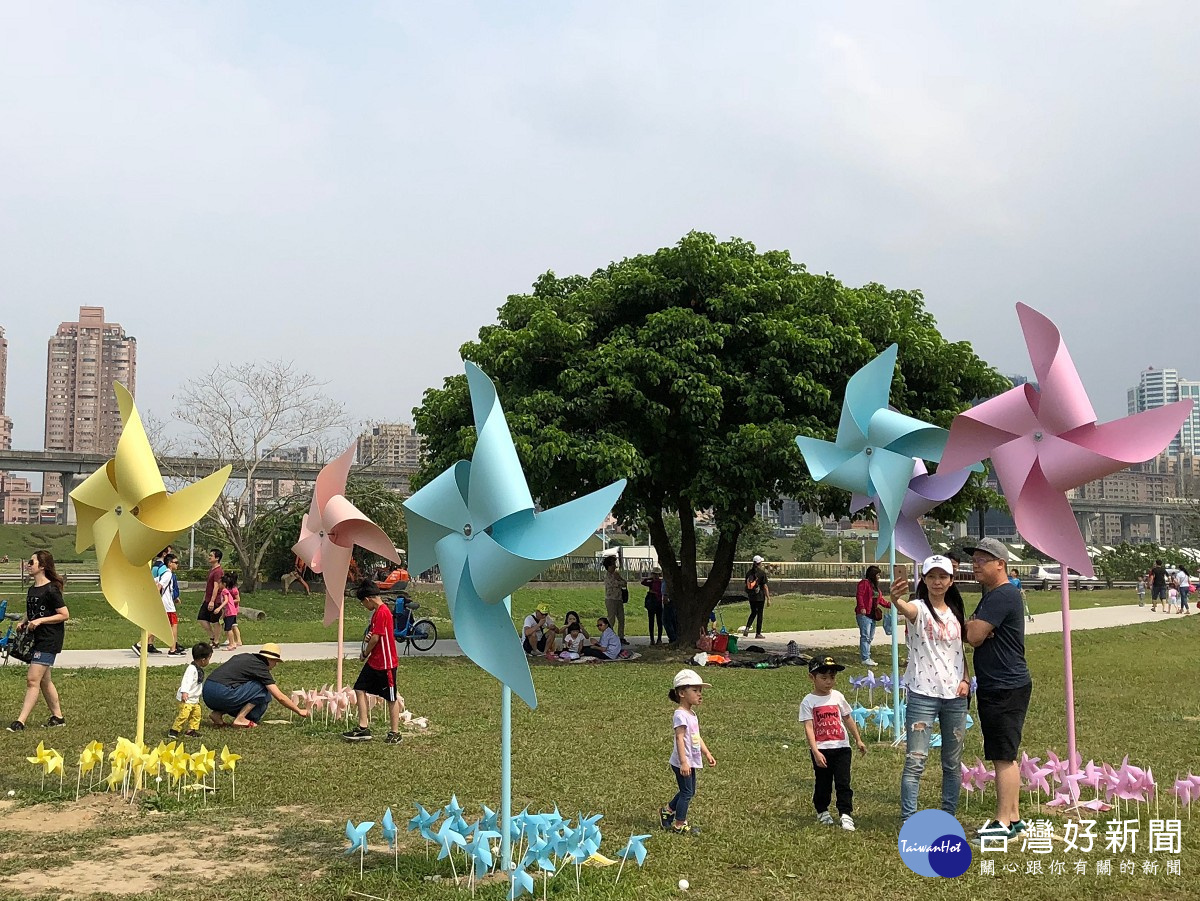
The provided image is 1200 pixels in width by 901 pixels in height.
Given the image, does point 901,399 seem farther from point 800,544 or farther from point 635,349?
point 800,544

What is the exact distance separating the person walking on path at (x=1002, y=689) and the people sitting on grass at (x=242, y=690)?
7108 mm

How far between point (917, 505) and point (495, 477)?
6.72 m

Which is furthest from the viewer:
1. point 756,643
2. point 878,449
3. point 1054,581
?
point 1054,581

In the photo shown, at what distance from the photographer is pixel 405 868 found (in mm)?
6406

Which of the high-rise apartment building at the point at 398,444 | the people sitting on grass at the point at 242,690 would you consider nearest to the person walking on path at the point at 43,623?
the people sitting on grass at the point at 242,690

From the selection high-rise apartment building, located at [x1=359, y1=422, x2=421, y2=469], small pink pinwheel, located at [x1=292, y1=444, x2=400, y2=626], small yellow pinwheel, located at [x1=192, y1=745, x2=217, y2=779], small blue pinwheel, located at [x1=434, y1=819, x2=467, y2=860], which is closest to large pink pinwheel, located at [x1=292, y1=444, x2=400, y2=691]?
small pink pinwheel, located at [x1=292, y1=444, x2=400, y2=626]

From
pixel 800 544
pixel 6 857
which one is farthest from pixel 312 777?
pixel 800 544

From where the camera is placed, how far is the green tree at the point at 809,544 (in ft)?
280

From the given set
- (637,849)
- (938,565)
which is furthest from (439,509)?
(938,565)

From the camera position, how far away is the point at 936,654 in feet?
23.7

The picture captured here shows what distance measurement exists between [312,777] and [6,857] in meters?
2.69

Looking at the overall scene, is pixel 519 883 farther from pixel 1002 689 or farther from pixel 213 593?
pixel 213 593

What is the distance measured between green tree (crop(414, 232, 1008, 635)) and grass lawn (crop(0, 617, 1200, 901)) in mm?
4053

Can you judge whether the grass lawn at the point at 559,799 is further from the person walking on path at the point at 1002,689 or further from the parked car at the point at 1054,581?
the parked car at the point at 1054,581
